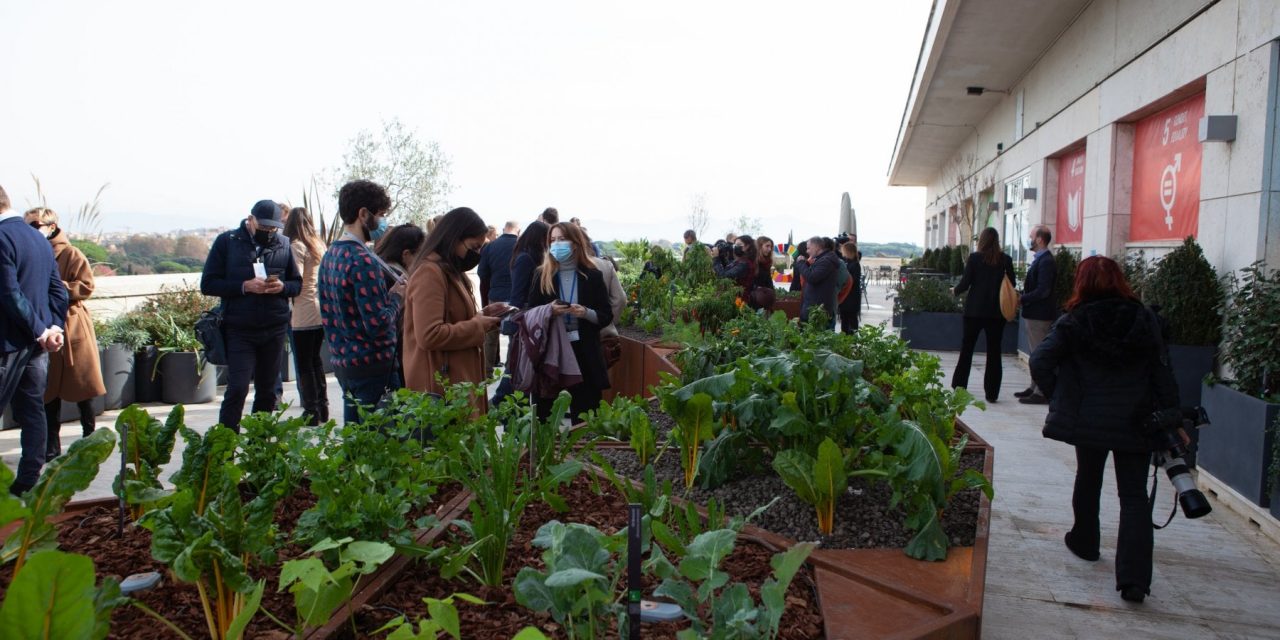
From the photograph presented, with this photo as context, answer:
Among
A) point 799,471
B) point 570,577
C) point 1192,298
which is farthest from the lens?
point 1192,298

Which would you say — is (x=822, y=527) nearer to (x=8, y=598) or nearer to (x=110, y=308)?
(x=8, y=598)

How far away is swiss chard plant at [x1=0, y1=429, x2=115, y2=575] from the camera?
223 centimetres

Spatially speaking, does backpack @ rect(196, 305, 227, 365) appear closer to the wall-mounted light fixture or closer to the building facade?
the building facade

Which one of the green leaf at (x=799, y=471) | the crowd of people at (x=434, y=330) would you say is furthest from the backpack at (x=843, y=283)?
the green leaf at (x=799, y=471)

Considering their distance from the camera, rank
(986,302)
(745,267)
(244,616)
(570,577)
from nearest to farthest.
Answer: (244,616)
(570,577)
(986,302)
(745,267)

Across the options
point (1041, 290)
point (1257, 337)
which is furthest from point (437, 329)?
point (1041, 290)

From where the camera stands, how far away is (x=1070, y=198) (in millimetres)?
13469

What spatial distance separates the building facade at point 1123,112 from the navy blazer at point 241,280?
7.05 meters

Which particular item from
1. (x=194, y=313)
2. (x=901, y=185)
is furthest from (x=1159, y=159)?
(x=901, y=185)

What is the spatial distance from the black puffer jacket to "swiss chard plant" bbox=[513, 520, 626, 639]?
3.16 meters

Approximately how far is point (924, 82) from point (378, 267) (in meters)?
15.8

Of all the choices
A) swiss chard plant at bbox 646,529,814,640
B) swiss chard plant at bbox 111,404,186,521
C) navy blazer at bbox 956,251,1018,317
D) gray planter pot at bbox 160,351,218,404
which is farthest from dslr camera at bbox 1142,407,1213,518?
gray planter pot at bbox 160,351,218,404

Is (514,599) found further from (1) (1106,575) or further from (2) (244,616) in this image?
(1) (1106,575)

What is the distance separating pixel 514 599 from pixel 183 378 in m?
7.71
